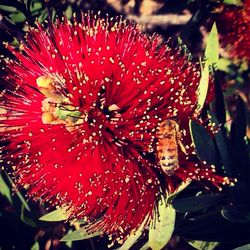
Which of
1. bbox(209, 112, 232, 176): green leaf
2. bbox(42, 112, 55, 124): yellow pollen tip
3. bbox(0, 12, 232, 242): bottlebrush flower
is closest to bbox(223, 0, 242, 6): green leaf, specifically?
bbox(0, 12, 232, 242): bottlebrush flower

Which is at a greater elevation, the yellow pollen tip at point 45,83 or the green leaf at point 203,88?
the yellow pollen tip at point 45,83

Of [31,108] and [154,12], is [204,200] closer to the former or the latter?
[31,108]

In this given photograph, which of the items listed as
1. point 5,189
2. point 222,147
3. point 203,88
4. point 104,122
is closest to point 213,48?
point 203,88

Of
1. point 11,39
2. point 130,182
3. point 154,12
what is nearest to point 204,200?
point 130,182

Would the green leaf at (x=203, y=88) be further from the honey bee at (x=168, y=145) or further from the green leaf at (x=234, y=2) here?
the green leaf at (x=234, y=2)

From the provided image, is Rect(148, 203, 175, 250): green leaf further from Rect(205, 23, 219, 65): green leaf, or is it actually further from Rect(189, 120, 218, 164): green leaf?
Rect(205, 23, 219, 65): green leaf

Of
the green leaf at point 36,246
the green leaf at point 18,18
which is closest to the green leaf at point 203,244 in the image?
the green leaf at point 36,246
